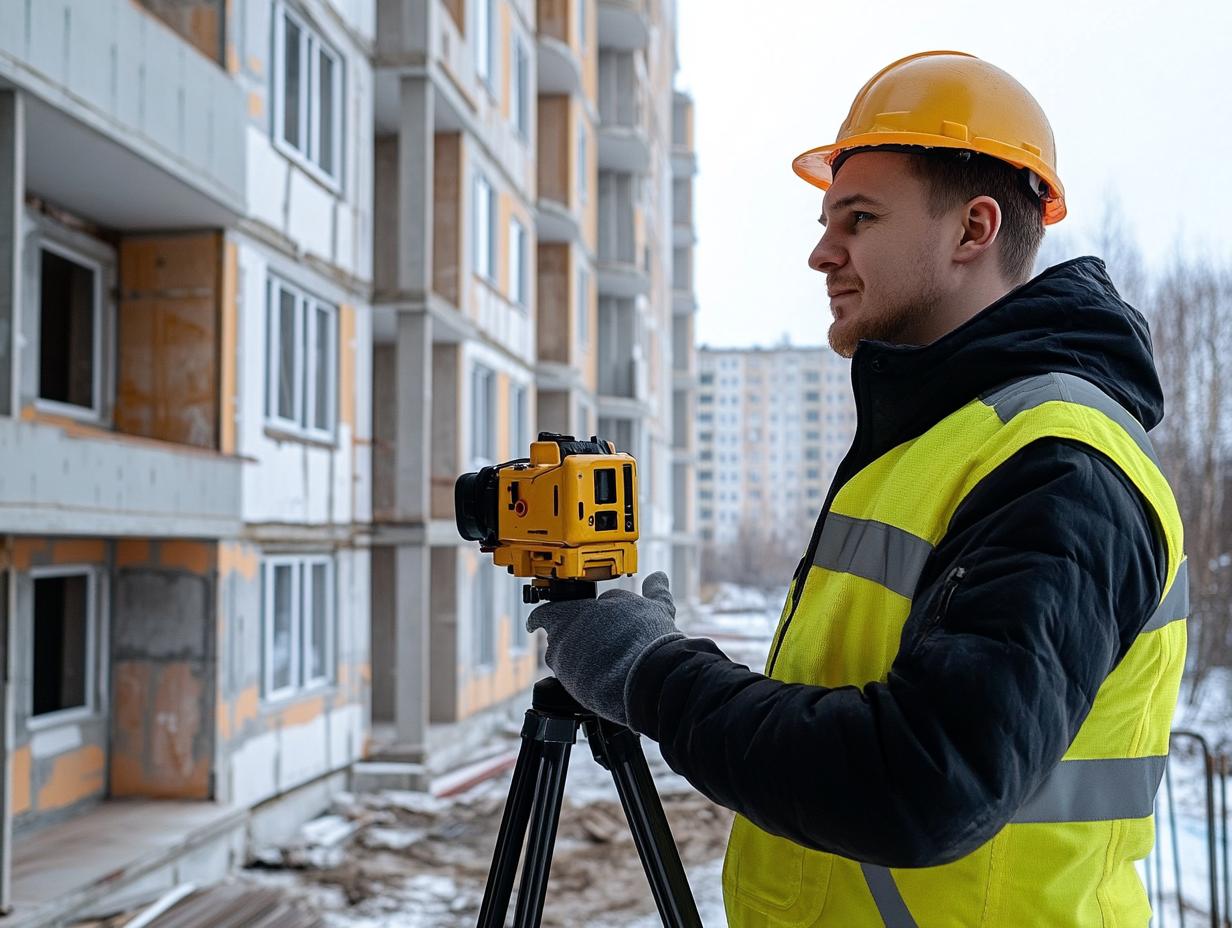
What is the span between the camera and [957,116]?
155cm

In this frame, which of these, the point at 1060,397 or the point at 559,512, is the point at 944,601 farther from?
the point at 559,512

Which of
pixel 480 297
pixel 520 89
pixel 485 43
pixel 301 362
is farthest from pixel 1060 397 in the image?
pixel 520 89

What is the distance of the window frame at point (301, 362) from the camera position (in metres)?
8.68

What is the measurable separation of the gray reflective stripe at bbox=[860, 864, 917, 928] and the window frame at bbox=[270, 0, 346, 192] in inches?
332

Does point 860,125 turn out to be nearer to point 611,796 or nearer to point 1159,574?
point 1159,574

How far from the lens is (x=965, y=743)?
3.69 ft

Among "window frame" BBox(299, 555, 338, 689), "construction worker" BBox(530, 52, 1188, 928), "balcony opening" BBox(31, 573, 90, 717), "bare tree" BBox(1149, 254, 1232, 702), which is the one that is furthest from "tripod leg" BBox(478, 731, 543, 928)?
"bare tree" BBox(1149, 254, 1232, 702)

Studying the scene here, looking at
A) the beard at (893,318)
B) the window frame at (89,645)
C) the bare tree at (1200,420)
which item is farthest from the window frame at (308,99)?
the bare tree at (1200,420)

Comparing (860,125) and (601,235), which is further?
(601,235)

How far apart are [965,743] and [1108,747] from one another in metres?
0.32

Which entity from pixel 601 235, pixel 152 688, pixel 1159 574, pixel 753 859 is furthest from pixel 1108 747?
pixel 601 235

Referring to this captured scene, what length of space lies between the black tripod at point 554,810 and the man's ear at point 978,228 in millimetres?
956

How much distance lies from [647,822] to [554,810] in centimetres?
17

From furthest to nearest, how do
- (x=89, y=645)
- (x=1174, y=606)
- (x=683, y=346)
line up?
(x=683, y=346), (x=89, y=645), (x=1174, y=606)
